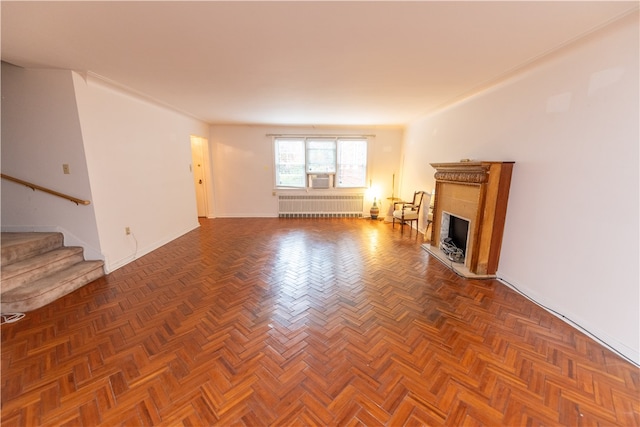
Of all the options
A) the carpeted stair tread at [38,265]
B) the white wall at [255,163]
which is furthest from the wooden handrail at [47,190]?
the white wall at [255,163]

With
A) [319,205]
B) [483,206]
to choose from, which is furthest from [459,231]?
[319,205]

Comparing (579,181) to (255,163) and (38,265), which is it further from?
(255,163)

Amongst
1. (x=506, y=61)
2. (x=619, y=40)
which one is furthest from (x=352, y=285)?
(x=619, y=40)

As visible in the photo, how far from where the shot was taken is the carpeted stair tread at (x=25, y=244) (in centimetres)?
264

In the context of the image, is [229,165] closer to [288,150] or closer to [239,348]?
[288,150]

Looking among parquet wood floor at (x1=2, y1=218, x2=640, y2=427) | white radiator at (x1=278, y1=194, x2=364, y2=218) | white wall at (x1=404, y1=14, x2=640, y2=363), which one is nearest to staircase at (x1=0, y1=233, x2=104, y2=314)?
parquet wood floor at (x1=2, y1=218, x2=640, y2=427)

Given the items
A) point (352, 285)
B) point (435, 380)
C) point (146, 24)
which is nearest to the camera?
point (435, 380)

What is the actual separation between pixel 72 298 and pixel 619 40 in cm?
568

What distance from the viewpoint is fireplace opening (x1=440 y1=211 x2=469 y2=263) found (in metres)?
3.55

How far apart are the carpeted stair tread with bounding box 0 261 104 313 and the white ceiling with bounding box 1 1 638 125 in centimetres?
235

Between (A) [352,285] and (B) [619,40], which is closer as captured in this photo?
(B) [619,40]

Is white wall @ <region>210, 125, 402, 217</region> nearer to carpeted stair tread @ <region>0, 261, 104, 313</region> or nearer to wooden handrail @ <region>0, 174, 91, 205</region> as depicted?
wooden handrail @ <region>0, 174, 91, 205</region>

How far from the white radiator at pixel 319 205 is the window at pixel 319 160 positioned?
0.38m

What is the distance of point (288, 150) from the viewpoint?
6727mm
